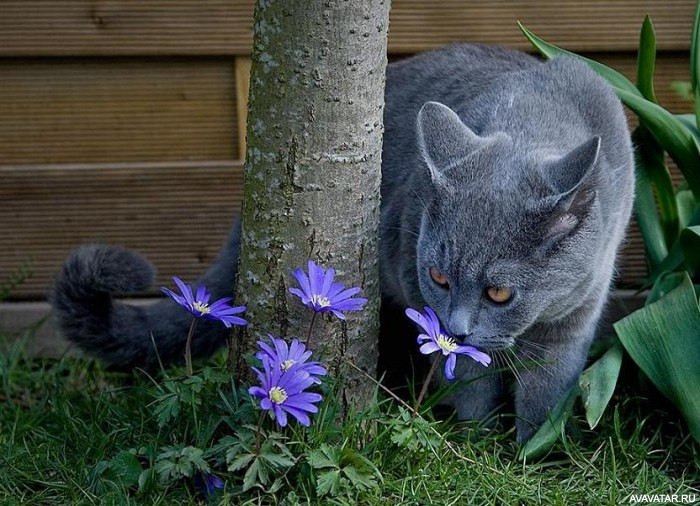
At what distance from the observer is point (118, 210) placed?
3.42 metres

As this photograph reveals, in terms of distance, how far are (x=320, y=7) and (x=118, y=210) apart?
1.59 meters

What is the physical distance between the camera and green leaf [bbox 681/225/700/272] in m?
2.65

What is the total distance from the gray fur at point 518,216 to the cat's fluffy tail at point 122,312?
2.06 ft

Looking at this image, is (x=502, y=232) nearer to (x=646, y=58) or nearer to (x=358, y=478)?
(x=358, y=478)

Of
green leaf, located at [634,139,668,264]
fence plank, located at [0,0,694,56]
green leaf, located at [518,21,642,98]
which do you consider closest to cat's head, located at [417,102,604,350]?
green leaf, located at [518,21,642,98]

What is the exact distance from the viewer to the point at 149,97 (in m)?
3.42

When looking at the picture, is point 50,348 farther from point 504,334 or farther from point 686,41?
point 686,41

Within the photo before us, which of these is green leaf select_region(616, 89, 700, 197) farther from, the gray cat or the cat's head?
the cat's head

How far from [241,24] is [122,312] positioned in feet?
3.86

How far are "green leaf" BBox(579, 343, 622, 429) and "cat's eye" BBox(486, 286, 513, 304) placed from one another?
375 millimetres

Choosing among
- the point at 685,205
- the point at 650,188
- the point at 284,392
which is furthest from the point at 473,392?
the point at 685,205

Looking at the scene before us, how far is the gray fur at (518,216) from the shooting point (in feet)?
7.22

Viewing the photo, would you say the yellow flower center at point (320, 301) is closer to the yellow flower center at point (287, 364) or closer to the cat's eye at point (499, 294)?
the yellow flower center at point (287, 364)

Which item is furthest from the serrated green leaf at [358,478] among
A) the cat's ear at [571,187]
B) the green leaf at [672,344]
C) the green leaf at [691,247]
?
the green leaf at [691,247]
